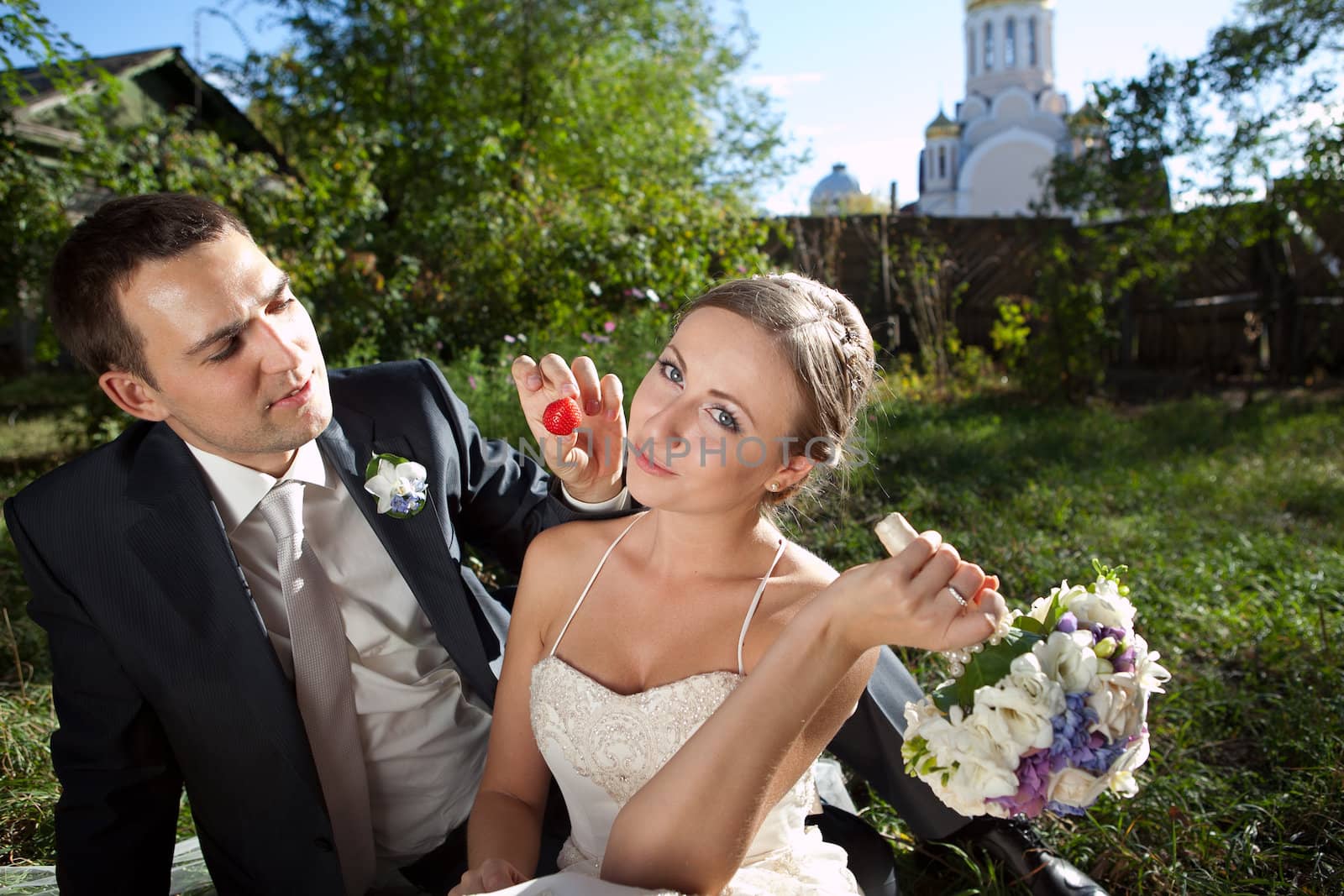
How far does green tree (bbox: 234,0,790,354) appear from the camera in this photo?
689cm

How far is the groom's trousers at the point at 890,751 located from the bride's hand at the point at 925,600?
1029mm

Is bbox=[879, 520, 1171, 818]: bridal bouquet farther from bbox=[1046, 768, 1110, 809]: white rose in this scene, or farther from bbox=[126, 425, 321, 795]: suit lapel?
bbox=[126, 425, 321, 795]: suit lapel

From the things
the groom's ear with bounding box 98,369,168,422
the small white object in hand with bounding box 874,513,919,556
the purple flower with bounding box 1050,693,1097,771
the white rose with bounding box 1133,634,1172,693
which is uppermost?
the groom's ear with bounding box 98,369,168,422

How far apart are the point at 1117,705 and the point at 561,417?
4.06ft

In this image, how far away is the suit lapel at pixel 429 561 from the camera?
227cm

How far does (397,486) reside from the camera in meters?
2.20

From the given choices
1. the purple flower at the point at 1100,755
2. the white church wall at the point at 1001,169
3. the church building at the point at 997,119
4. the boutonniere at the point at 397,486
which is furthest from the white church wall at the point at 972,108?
the purple flower at the point at 1100,755

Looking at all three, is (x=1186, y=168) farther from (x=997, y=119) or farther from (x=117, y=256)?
(x=997, y=119)

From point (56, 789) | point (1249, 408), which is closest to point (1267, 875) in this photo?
point (56, 789)

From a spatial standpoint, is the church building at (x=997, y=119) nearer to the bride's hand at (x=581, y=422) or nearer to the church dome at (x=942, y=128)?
the church dome at (x=942, y=128)

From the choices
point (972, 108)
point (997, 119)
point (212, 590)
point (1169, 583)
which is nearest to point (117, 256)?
point (212, 590)

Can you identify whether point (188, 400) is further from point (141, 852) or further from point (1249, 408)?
point (1249, 408)

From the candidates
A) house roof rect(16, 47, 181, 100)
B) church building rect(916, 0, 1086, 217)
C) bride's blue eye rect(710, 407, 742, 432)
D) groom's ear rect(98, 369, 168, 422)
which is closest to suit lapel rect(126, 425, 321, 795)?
groom's ear rect(98, 369, 168, 422)

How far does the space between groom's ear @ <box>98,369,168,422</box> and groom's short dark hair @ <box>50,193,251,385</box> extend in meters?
0.02
